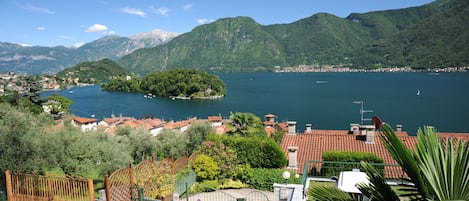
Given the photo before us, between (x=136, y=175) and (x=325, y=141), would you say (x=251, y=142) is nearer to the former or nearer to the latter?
(x=325, y=141)

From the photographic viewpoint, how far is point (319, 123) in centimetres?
6094

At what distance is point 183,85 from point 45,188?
104m

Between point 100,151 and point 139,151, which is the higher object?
point 100,151

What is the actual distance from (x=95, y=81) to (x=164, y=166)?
193170mm

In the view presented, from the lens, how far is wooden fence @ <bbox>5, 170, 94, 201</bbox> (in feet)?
28.1

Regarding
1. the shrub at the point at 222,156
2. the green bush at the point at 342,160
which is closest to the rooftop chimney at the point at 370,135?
the green bush at the point at 342,160

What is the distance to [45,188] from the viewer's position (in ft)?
30.0

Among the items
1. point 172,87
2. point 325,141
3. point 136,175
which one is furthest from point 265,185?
point 172,87

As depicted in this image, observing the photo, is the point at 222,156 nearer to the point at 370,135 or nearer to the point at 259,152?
the point at 259,152

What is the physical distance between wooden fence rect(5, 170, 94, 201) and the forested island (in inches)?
3792

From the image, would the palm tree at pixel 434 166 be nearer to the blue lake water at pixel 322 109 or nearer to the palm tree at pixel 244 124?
the palm tree at pixel 244 124

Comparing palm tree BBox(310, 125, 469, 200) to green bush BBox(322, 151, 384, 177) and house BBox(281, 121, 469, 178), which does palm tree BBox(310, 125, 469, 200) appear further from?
house BBox(281, 121, 469, 178)

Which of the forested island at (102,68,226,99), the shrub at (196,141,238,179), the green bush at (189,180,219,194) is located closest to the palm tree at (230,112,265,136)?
the shrub at (196,141,238,179)

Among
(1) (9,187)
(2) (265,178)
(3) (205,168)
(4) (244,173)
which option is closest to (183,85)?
(3) (205,168)
